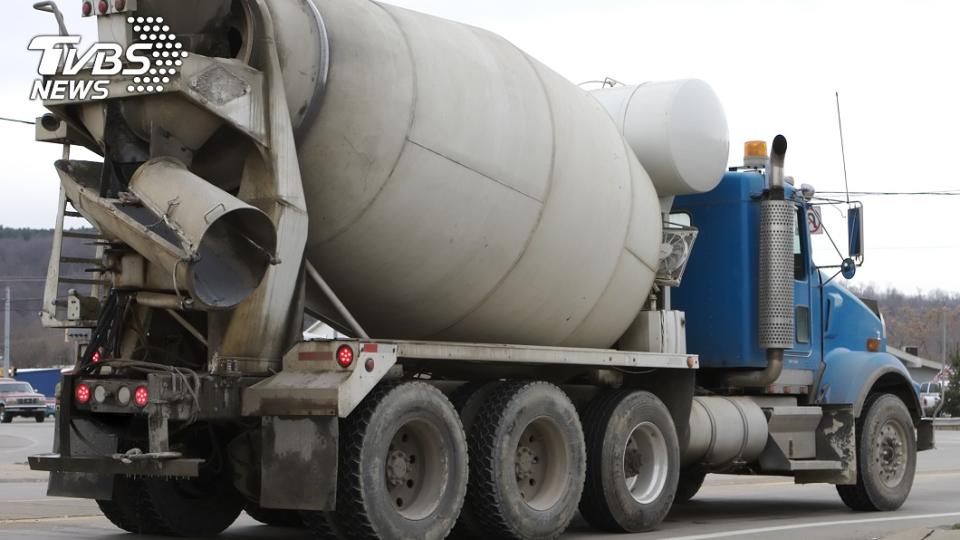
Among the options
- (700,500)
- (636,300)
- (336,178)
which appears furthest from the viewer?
(700,500)

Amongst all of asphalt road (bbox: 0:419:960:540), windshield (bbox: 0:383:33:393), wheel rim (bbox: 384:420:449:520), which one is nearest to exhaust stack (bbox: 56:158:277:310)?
wheel rim (bbox: 384:420:449:520)

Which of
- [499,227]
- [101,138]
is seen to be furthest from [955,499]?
[101,138]

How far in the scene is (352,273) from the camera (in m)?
9.59

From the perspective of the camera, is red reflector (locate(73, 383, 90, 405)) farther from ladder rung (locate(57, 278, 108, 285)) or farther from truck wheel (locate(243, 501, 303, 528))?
truck wheel (locate(243, 501, 303, 528))

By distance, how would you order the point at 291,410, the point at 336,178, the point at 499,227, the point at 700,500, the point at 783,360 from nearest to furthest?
the point at 291,410 < the point at 336,178 < the point at 499,227 < the point at 783,360 < the point at 700,500

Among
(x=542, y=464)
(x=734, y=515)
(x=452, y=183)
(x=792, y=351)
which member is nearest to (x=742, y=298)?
(x=792, y=351)

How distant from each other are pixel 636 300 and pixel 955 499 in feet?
19.6

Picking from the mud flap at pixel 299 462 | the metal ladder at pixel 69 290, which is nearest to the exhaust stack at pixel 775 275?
the mud flap at pixel 299 462

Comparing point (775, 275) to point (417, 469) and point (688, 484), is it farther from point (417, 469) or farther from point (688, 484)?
point (417, 469)

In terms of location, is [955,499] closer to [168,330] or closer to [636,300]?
[636,300]

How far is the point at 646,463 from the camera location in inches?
459

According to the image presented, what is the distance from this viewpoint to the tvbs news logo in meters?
8.57

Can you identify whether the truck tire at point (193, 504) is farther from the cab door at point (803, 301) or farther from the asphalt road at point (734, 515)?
the cab door at point (803, 301)

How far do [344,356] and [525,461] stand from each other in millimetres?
2125
